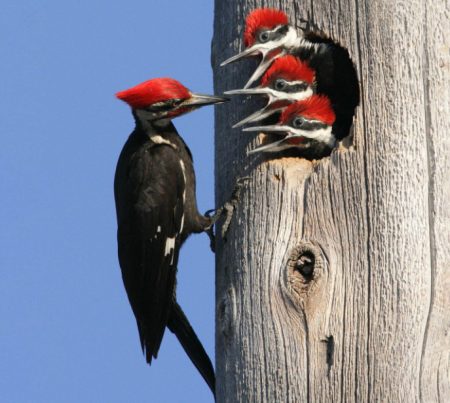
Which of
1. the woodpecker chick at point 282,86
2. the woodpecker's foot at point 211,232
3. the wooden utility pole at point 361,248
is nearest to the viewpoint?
the wooden utility pole at point 361,248

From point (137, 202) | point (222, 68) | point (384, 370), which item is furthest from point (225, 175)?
point (384, 370)

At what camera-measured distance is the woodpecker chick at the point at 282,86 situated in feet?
10.8

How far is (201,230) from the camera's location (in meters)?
3.89

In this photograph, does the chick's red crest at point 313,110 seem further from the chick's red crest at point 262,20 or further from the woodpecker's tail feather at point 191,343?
the woodpecker's tail feather at point 191,343

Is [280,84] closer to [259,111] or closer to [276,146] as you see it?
[259,111]

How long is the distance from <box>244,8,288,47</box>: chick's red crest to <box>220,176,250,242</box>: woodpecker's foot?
540 mm

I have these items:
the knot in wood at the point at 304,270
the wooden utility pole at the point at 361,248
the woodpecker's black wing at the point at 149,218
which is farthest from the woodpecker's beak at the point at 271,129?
the woodpecker's black wing at the point at 149,218

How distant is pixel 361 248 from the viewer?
2803 millimetres

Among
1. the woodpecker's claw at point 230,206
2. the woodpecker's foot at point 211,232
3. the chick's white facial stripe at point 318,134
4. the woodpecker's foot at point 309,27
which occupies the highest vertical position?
the woodpecker's foot at point 309,27

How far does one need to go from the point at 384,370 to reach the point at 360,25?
3.93ft

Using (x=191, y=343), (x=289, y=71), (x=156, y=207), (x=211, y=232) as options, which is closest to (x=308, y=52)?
(x=289, y=71)

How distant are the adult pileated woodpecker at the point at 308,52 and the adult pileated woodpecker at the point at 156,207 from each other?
0.54 m

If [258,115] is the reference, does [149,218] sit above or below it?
below

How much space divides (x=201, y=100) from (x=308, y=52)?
490mm
